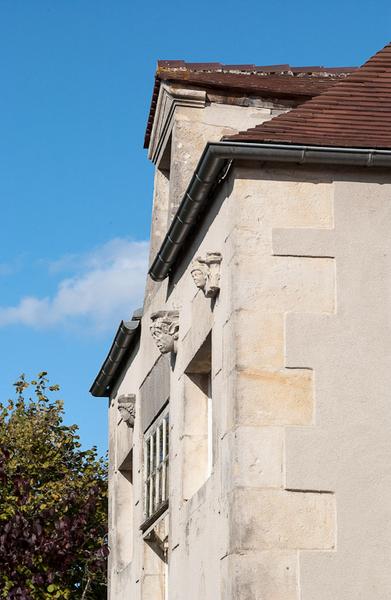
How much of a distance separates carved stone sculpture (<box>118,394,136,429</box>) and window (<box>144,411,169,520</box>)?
82cm

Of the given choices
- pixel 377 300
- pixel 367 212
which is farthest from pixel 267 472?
pixel 367 212

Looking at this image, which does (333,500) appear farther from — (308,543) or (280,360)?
(280,360)

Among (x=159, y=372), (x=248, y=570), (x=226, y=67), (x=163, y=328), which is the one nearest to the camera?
(x=248, y=570)

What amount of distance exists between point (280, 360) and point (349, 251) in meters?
0.85

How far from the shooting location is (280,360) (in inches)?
317

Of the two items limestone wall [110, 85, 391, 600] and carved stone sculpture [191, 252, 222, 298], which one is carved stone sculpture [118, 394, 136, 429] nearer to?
limestone wall [110, 85, 391, 600]

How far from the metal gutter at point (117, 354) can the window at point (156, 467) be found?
4.24ft

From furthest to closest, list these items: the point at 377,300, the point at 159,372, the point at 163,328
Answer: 1. the point at 159,372
2. the point at 163,328
3. the point at 377,300

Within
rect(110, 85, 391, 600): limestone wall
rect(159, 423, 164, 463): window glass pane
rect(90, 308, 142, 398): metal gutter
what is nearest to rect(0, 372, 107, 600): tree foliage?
rect(90, 308, 142, 398): metal gutter

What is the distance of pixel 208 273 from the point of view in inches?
346

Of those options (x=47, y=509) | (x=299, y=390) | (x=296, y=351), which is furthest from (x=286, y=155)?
(x=47, y=509)

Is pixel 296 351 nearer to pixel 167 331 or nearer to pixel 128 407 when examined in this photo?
pixel 167 331

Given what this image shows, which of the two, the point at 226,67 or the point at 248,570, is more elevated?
the point at 226,67

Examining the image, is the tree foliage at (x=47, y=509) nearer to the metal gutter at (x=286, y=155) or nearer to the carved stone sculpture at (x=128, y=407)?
the carved stone sculpture at (x=128, y=407)
